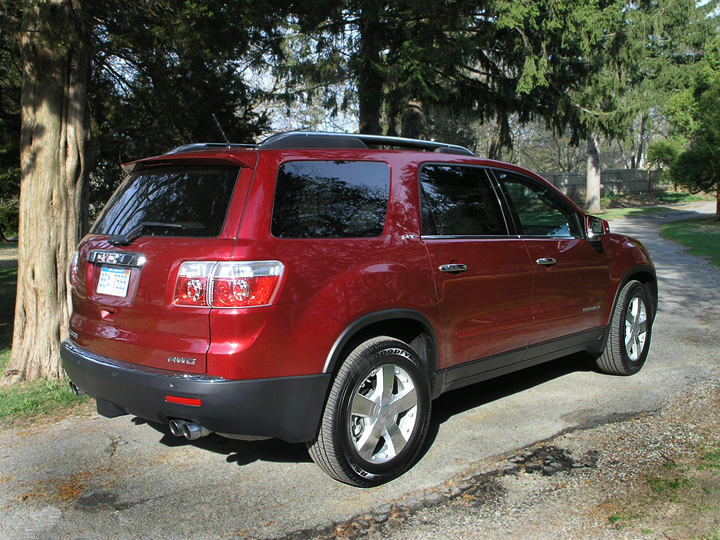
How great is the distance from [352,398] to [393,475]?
1.98ft

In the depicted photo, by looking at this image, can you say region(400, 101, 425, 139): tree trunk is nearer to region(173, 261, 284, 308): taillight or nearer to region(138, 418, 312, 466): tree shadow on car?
region(138, 418, 312, 466): tree shadow on car

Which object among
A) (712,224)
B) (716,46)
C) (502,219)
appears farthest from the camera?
(716,46)

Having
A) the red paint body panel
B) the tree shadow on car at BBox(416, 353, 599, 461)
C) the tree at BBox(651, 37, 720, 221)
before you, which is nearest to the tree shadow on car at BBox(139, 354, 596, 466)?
the tree shadow on car at BBox(416, 353, 599, 461)

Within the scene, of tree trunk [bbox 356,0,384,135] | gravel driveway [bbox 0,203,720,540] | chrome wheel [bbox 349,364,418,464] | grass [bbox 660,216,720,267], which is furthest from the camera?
grass [bbox 660,216,720,267]

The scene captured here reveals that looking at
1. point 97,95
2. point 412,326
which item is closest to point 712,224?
point 97,95

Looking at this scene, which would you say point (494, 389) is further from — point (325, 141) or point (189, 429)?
point (189, 429)

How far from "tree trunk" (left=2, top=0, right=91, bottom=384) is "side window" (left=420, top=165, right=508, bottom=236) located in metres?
3.38

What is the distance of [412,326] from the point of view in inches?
158

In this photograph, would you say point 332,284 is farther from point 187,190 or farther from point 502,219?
point 502,219

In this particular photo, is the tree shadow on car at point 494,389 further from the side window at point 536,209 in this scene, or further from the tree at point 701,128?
the tree at point 701,128

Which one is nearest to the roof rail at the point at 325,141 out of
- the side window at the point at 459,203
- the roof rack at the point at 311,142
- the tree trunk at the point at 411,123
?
the roof rack at the point at 311,142

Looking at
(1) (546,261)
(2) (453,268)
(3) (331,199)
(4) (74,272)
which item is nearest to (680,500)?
(2) (453,268)

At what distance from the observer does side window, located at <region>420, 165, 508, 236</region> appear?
4.17m

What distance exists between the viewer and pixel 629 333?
5.77 m
